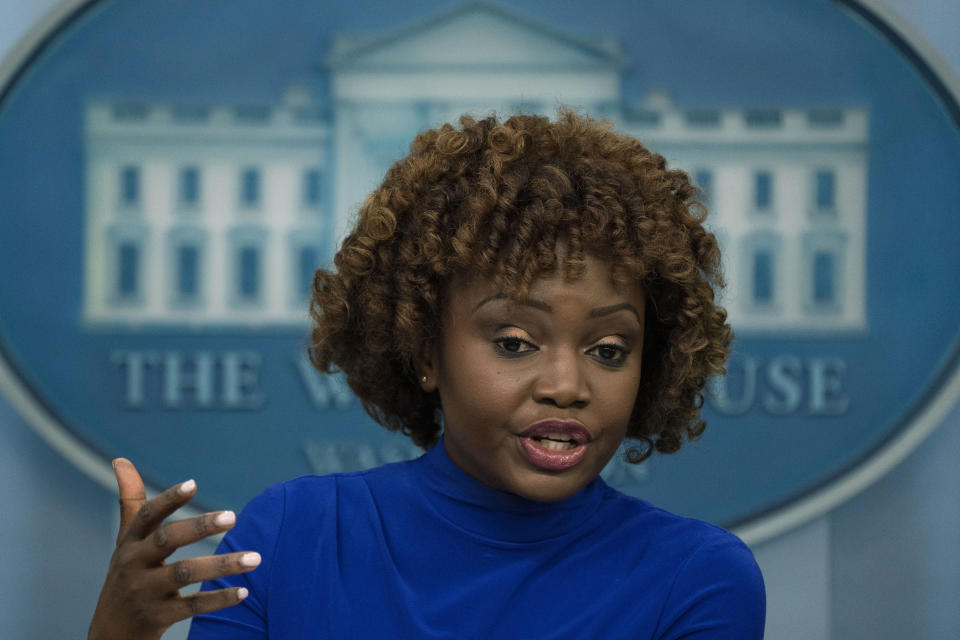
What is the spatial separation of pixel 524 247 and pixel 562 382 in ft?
0.54

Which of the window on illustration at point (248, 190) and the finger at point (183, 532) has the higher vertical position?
the window on illustration at point (248, 190)

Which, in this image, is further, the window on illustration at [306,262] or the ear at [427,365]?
the window on illustration at [306,262]

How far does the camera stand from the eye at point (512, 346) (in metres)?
1.24

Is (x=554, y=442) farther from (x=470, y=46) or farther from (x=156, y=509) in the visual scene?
Result: (x=470, y=46)

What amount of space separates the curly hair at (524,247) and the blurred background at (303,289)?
43.1 inches

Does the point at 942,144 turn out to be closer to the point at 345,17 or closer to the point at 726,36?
the point at 726,36

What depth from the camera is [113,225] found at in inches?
102

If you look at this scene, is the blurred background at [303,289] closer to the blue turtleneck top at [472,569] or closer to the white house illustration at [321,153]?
the white house illustration at [321,153]

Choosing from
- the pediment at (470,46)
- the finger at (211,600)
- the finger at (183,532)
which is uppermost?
the pediment at (470,46)

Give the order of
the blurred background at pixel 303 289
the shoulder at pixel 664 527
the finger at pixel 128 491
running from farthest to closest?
the blurred background at pixel 303 289 → the shoulder at pixel 664 527 → the finger at pixel 128 491

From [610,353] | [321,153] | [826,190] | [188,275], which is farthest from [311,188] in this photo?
[610,353]

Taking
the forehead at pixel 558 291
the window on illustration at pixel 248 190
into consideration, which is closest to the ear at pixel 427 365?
the forehead at pixel 558 291

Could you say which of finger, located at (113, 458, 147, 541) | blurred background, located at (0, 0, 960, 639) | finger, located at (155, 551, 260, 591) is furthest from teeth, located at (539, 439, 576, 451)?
blurred background, located at (0, 0, 960, 639)

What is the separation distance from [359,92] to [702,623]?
172 centimetres
